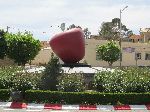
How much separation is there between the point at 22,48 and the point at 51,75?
92.7 feet

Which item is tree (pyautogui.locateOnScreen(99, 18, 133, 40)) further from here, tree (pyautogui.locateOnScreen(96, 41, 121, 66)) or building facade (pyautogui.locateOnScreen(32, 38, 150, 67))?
tree (pyautogui.locateOnScreen(96, 41, 121, 66))

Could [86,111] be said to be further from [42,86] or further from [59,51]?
[59,51]

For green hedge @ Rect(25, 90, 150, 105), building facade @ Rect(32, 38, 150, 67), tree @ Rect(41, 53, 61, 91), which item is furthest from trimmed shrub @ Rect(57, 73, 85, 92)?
building facade @ Rect(32, 38, 150, 67)

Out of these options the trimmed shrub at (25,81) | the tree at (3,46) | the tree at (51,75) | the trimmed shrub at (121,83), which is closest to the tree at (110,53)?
the tree at (3,46)

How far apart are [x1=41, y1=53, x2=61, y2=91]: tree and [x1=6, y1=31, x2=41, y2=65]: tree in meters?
27.5

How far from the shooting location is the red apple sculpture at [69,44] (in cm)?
3116

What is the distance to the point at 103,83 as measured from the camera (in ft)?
82.6

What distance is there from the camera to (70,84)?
2430 centimetres

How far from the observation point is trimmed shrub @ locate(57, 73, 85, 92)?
24159mm

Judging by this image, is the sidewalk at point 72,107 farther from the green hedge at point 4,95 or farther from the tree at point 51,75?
the tree at point 51,75

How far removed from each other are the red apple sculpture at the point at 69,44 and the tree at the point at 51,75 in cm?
583

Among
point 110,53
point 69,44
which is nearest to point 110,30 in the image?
point 110,53

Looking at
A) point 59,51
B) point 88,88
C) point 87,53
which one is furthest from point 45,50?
point 88,88

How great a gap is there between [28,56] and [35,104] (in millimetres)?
30490
